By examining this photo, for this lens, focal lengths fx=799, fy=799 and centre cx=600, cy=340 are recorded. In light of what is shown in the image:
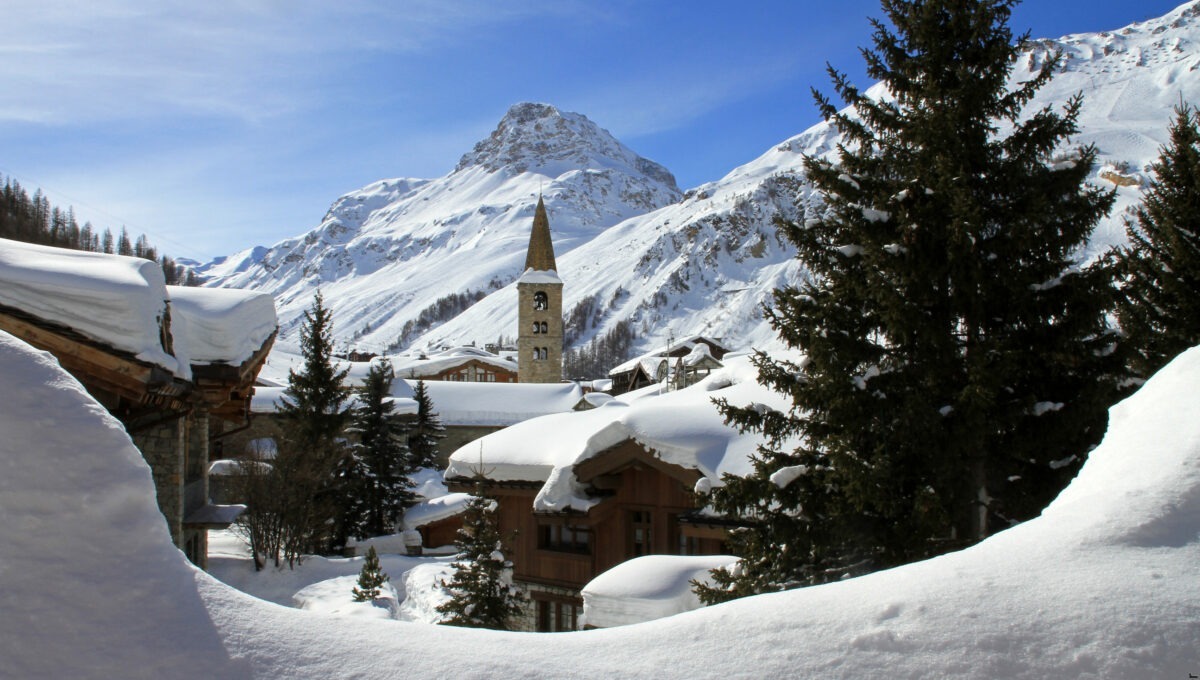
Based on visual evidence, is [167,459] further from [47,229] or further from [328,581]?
[47,229]

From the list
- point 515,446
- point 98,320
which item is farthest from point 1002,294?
point 515,446

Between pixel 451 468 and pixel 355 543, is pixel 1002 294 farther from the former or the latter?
pixel 355 543

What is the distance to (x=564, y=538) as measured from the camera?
16375 millimetres

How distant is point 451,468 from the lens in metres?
17.6

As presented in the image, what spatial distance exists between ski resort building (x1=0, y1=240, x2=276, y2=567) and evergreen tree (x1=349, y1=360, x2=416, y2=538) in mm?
18754

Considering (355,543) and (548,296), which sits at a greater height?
(548,296)

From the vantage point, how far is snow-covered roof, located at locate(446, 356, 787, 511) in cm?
1252

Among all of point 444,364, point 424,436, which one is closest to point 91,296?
point 424,436

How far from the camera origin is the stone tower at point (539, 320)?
71.3 meters

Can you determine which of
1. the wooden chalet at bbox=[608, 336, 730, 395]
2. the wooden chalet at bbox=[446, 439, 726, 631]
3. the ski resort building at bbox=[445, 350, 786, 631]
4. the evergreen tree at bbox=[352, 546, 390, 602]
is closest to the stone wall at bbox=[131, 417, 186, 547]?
the evergreen tree at bbox=[352, 546, 390, 602]

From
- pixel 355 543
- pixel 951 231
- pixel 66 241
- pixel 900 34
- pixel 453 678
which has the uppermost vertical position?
pixel 66 241

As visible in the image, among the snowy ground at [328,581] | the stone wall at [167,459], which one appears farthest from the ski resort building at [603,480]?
the stone wall at [167,459]

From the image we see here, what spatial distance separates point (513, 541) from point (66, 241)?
38171mm

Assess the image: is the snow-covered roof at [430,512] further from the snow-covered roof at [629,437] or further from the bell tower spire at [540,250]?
the bell tower spire at [540,250]
